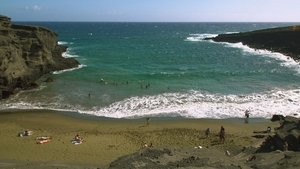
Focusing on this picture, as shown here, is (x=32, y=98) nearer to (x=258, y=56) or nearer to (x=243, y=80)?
(x=243, y=80)

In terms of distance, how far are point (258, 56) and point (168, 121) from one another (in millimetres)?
45718

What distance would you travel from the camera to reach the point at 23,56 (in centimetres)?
4572

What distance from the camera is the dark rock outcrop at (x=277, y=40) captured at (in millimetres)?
75731

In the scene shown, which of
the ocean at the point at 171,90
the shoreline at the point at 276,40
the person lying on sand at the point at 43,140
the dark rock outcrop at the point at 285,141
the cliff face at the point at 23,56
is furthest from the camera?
the shoreline at the point at 276,40

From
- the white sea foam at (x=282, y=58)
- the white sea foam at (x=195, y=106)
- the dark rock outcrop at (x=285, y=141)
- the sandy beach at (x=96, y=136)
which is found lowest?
the sandy beach at (x=96, y=136)

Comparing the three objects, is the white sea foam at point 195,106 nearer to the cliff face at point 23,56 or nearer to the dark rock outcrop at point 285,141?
the cliff face at point 23,56

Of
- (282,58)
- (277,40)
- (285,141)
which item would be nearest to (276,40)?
(277,40)

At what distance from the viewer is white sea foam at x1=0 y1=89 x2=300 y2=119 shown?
33.1 metres

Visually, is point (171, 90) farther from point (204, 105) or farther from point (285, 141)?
point (285, 141)

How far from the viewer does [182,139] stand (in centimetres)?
2653

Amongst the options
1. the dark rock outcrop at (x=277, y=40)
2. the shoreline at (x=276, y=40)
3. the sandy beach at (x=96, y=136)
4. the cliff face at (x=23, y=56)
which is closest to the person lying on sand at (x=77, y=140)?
the sandy beach at (x=96, y=136)

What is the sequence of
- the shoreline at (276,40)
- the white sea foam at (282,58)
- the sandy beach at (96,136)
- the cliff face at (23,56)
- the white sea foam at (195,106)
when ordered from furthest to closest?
the shoreline at (276,40)
the white sea foam at (282,58)
the cliff face at (23,56)
the white sea foam at (195,106)
the sandy beach at (96,136)

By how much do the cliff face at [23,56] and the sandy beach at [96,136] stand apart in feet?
23.3

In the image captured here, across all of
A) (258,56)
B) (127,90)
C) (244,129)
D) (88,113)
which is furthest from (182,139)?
(258,56)
